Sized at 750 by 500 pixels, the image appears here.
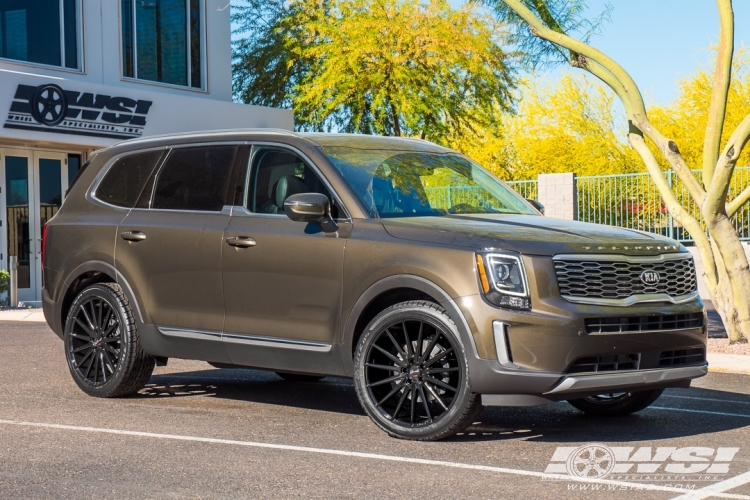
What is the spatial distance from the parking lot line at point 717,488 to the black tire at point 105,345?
4.54 metres

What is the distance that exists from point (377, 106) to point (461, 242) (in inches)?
924

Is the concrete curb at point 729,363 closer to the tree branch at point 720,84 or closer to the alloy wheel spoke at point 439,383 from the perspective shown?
the tree branch at point 720,84

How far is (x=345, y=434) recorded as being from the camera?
24.0 feet

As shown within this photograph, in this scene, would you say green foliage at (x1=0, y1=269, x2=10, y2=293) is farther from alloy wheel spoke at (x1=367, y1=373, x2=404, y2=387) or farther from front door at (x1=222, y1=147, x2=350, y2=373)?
alloy wheel spoke at (x1=367, y1=373, x2=404, y2=387)

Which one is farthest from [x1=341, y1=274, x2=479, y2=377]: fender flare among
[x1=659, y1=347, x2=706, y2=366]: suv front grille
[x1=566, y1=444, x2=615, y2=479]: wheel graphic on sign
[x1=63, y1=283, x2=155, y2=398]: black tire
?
[x1=63, y1=283, x2=155, y2=398]: black tire

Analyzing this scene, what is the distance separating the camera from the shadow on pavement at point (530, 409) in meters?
7.36

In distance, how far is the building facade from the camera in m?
22.3

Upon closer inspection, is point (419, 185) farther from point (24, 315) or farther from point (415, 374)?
point (24, 315)

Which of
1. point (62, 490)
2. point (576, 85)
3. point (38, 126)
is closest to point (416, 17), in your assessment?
point (38, 126)

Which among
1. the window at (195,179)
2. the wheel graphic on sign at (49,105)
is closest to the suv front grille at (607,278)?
the window at (195,179)

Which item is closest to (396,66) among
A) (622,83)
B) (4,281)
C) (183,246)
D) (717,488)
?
(4,281)

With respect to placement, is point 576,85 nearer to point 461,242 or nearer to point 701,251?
point 701,251

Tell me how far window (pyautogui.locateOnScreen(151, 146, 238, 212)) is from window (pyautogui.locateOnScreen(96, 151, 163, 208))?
20 centimetres

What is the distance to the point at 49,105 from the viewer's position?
72.9ft
